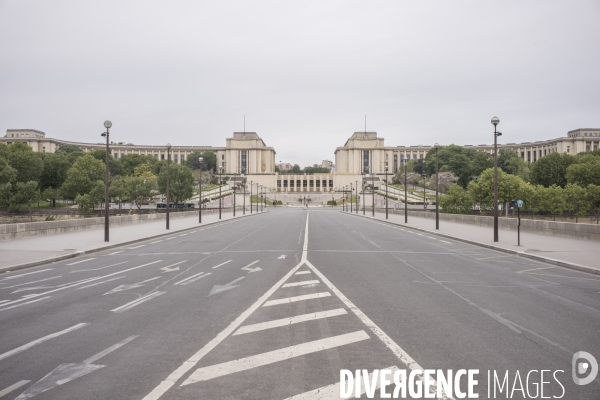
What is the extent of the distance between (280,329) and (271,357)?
1306mm

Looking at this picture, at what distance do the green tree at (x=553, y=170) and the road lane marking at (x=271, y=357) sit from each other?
10245 centimetres

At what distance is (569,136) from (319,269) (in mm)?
196491

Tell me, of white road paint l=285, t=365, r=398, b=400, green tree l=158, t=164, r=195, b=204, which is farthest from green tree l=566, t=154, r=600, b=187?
white road paint l=285, t=365, r=398, b=400

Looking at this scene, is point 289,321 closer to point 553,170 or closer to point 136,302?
point 136,302

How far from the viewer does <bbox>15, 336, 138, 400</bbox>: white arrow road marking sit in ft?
16.3

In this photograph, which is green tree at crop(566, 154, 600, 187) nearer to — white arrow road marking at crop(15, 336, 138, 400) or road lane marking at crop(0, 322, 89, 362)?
Answer: road lane marking at crop(0, 322, 89, 362)

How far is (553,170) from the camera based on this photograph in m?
95.2

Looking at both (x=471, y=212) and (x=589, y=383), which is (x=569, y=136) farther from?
(x=589, y=383)

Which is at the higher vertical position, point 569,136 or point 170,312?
point 569,136

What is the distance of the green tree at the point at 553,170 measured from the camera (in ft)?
312

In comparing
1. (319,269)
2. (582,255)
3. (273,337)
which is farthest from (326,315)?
(582,255)

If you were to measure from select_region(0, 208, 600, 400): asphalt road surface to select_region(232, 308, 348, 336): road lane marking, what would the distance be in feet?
0.11

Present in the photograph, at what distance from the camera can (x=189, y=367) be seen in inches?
220

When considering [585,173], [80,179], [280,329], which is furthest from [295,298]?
[80,179]
